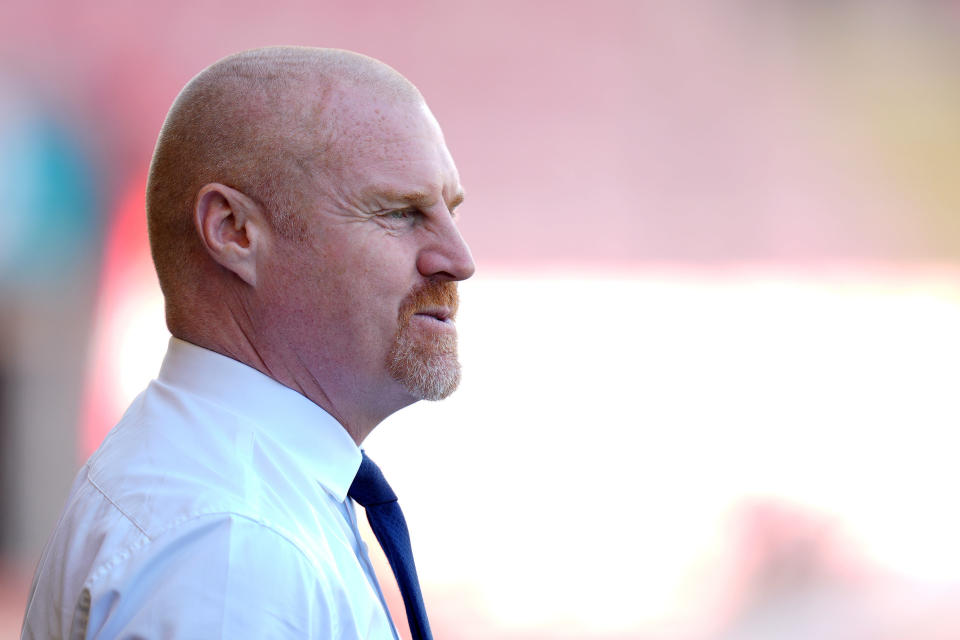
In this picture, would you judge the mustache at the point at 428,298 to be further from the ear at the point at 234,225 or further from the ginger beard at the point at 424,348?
the ear at the point at 234,225

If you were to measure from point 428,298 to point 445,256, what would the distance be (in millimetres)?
50

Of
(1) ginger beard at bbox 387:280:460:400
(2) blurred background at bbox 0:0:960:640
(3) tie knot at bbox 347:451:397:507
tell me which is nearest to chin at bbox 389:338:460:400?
(1) ginger beard at bbox 387:280:460:400

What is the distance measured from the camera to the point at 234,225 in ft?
3.43

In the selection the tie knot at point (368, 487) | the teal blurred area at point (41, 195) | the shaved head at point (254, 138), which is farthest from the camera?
the teal blurred area at point (41, 195)

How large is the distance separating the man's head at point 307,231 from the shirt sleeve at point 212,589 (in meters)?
0.27

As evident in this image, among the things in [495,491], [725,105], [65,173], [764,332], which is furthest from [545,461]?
[65,173]

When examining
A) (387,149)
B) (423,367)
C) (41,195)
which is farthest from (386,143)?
(41,195)

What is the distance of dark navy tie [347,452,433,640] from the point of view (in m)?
1.16

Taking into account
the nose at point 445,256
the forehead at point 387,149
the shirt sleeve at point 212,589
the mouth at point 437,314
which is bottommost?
the shirt sleeve at point 212,589

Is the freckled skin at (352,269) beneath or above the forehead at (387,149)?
beneath

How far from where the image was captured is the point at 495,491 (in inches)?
138

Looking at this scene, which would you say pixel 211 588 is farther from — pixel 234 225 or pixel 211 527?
pixel 234 225

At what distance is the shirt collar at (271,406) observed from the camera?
1.00 metres

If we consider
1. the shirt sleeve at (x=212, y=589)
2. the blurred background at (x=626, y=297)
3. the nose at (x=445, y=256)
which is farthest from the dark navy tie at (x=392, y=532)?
the blurred background at (x=626, y=297)
